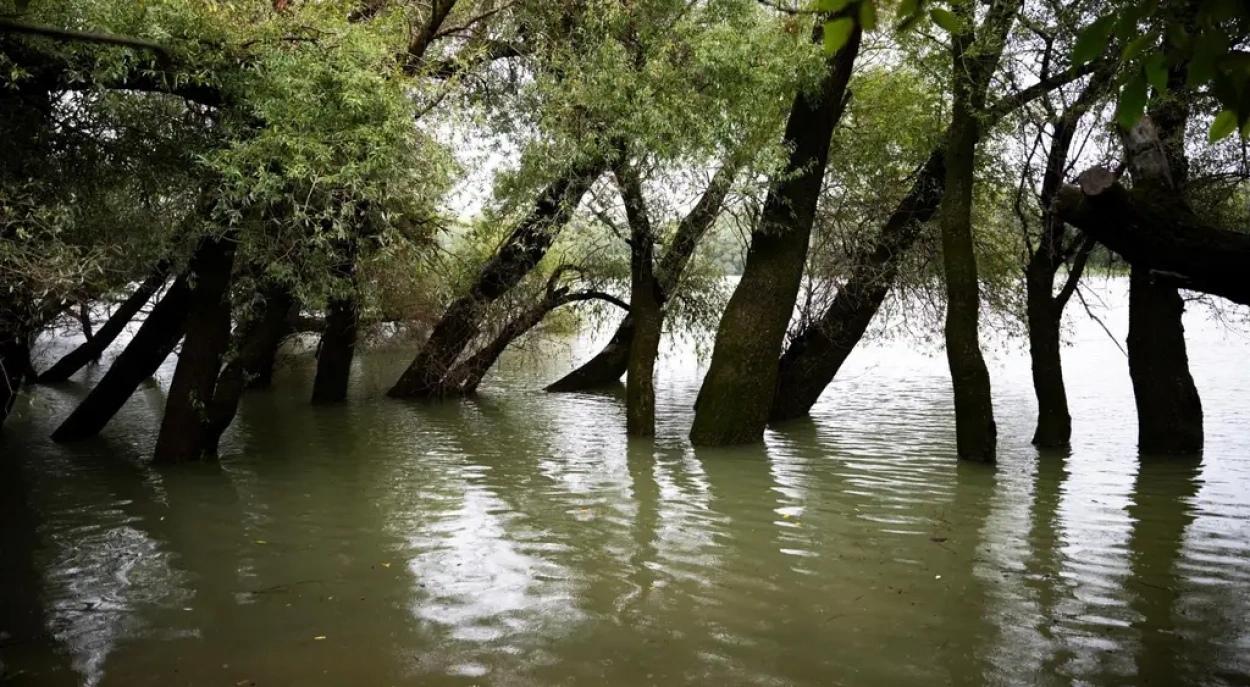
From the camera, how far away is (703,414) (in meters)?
13.2

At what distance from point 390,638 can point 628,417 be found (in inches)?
353

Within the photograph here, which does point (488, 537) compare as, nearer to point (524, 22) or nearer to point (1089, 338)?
point (524, 22)

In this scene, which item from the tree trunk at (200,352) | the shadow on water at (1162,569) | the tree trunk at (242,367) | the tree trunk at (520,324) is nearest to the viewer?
the shadow on water at (1162,569)

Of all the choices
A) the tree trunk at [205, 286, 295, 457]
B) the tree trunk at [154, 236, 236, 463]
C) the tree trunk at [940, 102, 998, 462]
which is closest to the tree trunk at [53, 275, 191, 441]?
the tree trunk at [154, 236, 236, 463]

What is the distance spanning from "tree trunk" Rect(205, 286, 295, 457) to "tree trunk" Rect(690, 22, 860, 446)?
5.88 metres

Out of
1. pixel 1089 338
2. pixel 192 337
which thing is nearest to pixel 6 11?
pixel 192 337

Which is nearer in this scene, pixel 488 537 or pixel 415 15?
pixel 488 537

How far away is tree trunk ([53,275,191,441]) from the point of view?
12.5m

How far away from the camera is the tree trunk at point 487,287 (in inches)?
517

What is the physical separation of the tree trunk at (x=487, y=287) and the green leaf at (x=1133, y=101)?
10.4 m

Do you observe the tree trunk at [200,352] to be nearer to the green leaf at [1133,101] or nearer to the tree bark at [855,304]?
the tree bark at [855,304]

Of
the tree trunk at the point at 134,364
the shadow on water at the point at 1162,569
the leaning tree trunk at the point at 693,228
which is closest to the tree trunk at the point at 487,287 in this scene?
the leaning tree trunk at the point at 693,228

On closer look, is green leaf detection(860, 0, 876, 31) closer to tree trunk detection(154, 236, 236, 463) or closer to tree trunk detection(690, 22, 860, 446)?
tree trunk detection(154, 236, 236, 463)

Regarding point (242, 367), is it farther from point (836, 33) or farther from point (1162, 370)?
point (1162, 370)
